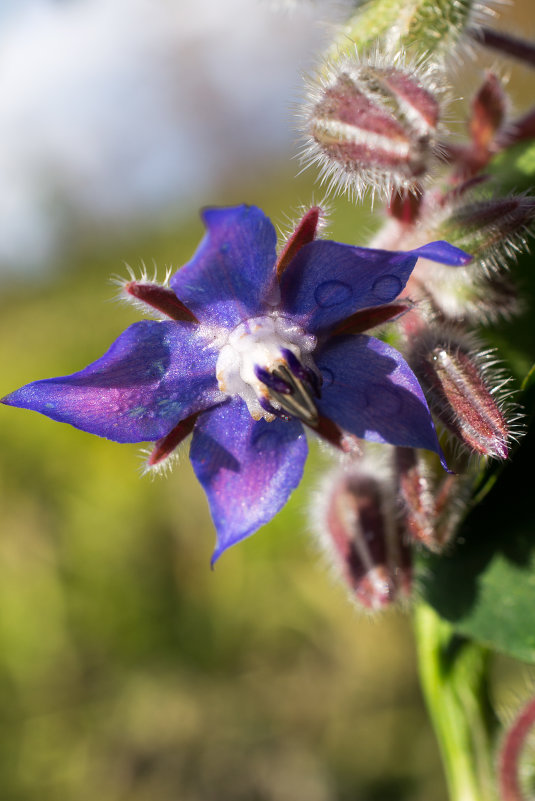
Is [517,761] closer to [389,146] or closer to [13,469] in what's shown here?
[389,146]

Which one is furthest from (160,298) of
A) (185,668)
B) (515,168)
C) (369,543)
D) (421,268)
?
(185,668)

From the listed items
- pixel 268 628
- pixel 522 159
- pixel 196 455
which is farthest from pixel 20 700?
pixel 522 159

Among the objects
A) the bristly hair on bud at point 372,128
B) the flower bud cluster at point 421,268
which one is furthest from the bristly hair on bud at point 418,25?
the bristly hair on bud at point 372,128

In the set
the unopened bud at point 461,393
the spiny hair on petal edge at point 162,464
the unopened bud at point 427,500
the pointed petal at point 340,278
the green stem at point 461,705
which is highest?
the pointed petal at point 340,278

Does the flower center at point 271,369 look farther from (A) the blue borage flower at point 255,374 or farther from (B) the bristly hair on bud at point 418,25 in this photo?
(B) the bristly hair on bud at point 418,25

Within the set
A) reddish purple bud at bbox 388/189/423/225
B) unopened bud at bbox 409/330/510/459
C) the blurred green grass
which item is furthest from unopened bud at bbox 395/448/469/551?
the blurred green grass

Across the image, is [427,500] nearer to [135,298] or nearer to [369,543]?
[369,543]

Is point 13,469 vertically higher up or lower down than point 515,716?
lower down
